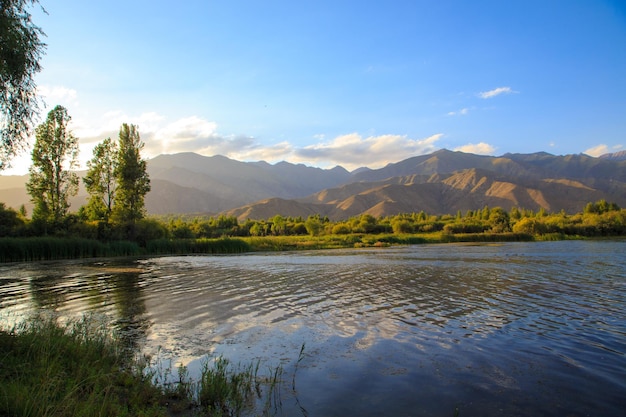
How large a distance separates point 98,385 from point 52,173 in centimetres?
5832

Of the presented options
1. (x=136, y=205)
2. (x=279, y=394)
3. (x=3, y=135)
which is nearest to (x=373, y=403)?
(x=279, y=394)

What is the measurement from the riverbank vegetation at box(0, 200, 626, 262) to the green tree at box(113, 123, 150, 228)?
2198 mm

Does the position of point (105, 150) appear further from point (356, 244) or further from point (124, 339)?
point (124, 339)

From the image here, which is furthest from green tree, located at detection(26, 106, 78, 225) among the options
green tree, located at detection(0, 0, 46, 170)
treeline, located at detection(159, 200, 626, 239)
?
green tree, located at detection(0, 0, 46, 170)

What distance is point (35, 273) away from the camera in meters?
31.5

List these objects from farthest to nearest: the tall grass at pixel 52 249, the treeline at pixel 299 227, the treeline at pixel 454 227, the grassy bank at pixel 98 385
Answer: the treeline at pixel 454 227, the treeline at pixel 299 227, the tall grass at pixel 52 249, the grassy bank at pixel 98 385

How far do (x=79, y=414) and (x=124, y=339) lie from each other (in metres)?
7.36

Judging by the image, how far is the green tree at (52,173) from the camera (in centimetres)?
5453

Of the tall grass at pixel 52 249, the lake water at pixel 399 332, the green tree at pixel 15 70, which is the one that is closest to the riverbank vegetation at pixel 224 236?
the tall grass at pixel 52 249

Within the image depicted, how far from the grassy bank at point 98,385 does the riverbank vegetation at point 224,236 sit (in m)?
41.3

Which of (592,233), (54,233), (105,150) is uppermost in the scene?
(105,150)

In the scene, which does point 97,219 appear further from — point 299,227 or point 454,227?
point 454,227

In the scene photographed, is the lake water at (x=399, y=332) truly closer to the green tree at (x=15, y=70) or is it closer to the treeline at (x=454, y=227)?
the green tree at (x=15, y=70)

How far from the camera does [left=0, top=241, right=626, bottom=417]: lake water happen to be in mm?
8125
